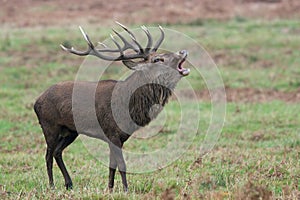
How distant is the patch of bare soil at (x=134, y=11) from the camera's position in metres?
27.0

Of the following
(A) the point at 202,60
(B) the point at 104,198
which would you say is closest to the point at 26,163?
(B) the point at 104,198

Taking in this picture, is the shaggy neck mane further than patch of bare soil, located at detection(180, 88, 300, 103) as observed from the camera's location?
No

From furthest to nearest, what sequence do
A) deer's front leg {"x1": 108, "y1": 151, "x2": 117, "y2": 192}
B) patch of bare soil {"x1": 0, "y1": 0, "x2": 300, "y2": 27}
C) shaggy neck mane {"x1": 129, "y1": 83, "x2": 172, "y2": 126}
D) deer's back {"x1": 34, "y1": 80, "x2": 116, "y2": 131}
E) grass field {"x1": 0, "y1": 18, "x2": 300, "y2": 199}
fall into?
patch of bare soil {"x1": 0, "y1": 0, "x2": 300, "y2": 27} → deer's back {"x1": 34, "y1": 80, "x2": 116, "y2": 131} → shaggy neck mane {"x1": 129, "y1": 83, "x2": 172, "y2": 126} → deer's front leg {"x1": 108, "y1": 151, "x2": 117, "y2": 192} → grass field {"x1": 0, "y1": 18, "x2": 300, "y2": 199}

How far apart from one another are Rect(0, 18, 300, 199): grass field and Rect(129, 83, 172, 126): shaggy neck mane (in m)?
0.85

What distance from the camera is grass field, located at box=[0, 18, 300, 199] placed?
7832 mm

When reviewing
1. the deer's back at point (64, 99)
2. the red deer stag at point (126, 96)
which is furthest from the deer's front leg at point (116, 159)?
the deer's back at point (64, 99)

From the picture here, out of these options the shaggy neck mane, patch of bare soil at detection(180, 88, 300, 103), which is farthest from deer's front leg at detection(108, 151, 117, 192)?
patch of bare soil at detection(180, 88, 300, 103)

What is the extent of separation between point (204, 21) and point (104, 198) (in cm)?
2009

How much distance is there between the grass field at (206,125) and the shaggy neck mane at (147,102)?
85cm

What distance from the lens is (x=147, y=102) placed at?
8.55m

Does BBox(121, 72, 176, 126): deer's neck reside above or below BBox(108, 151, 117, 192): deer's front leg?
above

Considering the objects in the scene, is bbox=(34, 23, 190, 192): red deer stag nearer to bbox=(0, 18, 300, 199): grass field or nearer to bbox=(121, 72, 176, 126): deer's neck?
bbox=(121, 72, 176, 126): deer's neck

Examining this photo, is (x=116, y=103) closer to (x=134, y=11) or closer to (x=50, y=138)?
(x=50, y=138)

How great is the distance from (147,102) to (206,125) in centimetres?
559
